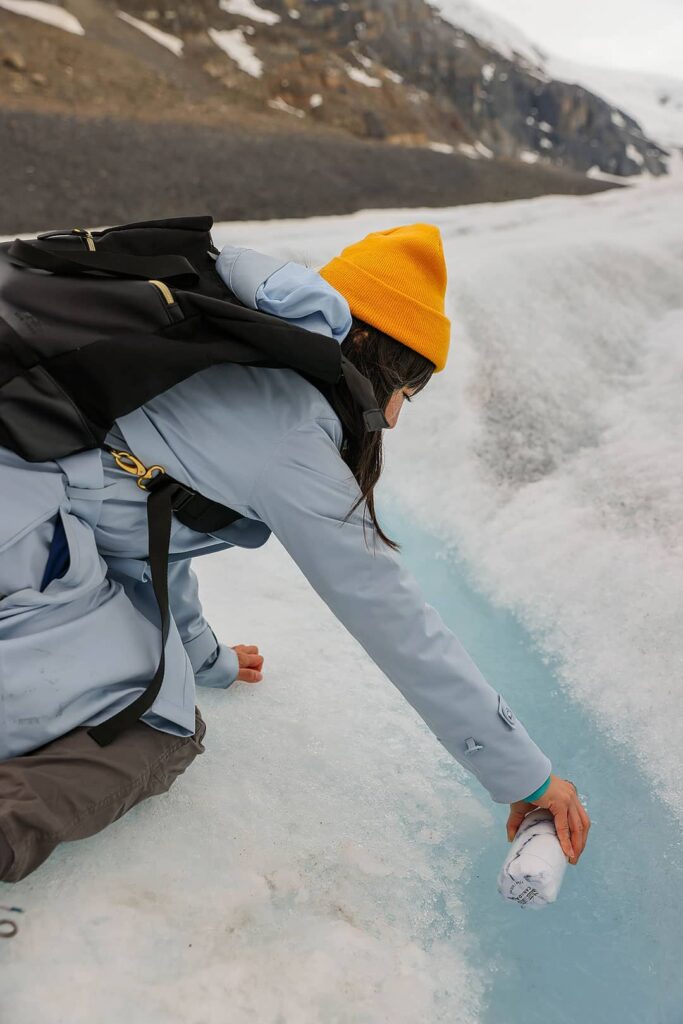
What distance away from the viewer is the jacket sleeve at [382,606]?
1076 millimetres

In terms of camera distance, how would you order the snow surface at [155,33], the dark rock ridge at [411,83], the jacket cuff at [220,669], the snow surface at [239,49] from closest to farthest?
the jacket cuff at [220,669], the snow surface at [155,33], the snow surface at [239,49], the dark rock ridge at [411,83]

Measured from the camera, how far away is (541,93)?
19281mm

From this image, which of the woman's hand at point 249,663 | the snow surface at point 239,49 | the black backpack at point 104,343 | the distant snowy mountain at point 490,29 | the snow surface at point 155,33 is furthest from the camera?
the distant snowy mountain at point 490,29

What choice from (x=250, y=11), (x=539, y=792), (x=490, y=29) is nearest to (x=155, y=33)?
Result: (x=250, y=11)

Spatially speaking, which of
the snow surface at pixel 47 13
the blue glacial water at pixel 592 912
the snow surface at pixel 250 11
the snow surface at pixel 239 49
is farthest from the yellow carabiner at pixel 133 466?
the snow surface at pixel 250 11

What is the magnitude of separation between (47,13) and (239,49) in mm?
3600

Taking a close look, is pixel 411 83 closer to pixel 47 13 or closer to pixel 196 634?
pixel 47 13

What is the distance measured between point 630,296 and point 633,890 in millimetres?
3961

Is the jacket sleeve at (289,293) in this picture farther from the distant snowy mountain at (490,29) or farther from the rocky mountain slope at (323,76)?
the distant snowy mountain at (490,29)

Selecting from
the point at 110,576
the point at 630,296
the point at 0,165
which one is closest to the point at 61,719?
the point at 110,576

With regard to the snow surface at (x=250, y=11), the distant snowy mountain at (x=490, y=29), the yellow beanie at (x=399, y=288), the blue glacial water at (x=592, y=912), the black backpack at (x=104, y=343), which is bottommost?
the snow surface at (x=250, y=11)

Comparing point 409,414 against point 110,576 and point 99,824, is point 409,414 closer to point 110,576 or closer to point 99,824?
point 110,576

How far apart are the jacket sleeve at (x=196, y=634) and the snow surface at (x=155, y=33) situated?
15.3 m

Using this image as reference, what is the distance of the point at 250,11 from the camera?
15977mm
